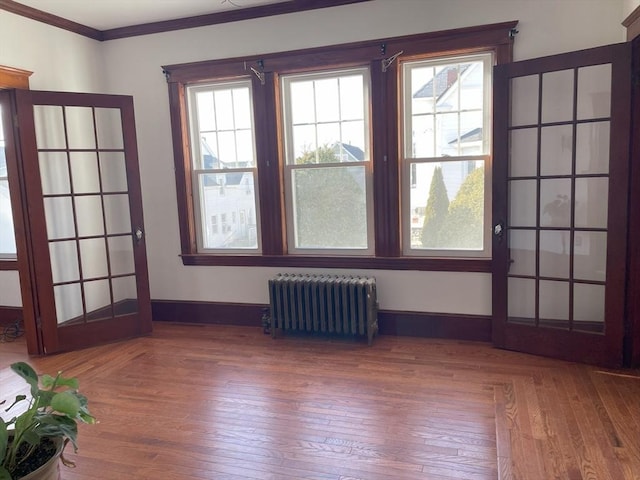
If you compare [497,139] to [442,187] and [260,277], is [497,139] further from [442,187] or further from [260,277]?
[260,277]

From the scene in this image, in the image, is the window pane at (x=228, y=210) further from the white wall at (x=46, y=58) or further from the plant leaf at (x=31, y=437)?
the plant leaf at (x=31, y=437)

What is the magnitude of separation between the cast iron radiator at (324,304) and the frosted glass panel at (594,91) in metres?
2.07

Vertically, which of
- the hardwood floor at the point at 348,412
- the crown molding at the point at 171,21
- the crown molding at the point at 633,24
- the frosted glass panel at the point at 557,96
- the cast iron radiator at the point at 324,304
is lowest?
the hardwood floor at the point at 348,412

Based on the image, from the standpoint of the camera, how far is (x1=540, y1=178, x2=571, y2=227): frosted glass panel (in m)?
3.50

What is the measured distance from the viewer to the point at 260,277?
4.58 metres

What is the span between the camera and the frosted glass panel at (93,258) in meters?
4.21

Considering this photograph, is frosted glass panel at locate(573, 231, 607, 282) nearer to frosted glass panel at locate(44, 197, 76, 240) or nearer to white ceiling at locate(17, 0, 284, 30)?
white ceiling at locate(17, 0, 284, 30)

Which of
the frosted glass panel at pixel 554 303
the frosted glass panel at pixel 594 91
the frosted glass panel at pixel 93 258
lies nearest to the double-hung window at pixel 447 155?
the frosted glass panel at pixel 554 303

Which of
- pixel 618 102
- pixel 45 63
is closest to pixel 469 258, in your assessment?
pixel 618 102

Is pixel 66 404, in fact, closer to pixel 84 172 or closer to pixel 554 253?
pixel 84 172

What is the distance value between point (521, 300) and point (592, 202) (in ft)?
2.94

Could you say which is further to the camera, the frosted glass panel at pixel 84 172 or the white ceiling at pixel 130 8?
the frosted glass panel at pixel 84 172

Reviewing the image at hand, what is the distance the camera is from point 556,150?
11.5 ft

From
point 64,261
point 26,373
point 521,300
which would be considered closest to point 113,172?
point 64,261
